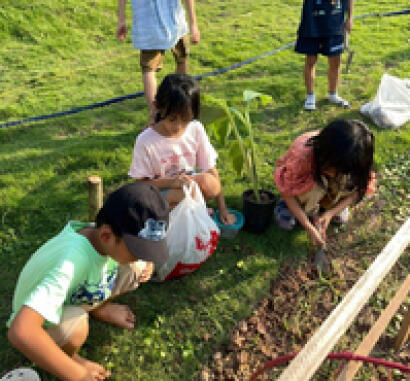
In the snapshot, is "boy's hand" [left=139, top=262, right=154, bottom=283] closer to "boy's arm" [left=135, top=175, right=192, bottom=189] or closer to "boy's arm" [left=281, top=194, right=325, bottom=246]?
"boy's arm" [left=135, top=175, right=192, bottom=189]

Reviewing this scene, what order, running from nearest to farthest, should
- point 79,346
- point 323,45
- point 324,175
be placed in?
point 79,346, point 324,175, point 323,45

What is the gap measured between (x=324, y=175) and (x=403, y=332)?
92cm

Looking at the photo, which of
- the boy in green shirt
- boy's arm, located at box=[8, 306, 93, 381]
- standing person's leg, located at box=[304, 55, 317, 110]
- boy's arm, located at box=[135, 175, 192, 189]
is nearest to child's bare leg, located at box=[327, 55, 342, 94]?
standing person's leg, located at box=[304, 55, 317, 110]

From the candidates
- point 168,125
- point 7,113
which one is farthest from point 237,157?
point 7,113

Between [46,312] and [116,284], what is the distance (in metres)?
0.57

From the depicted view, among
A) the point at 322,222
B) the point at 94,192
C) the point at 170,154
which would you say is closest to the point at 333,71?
the point at 322,222

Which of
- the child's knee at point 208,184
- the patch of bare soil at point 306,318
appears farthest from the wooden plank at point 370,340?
the child's knee at point 208,184

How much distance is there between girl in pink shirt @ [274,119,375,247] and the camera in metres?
2.03

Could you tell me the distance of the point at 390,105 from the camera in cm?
404

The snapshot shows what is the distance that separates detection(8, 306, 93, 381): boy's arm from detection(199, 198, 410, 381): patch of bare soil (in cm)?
73

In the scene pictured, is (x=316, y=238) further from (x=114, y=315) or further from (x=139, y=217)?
(x=139, y=217)

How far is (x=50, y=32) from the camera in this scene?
6.20m

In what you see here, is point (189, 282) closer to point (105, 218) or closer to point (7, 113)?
point (105, 218)

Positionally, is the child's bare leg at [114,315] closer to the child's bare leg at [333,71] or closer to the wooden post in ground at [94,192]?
the wooden post in ground at [94,192]
